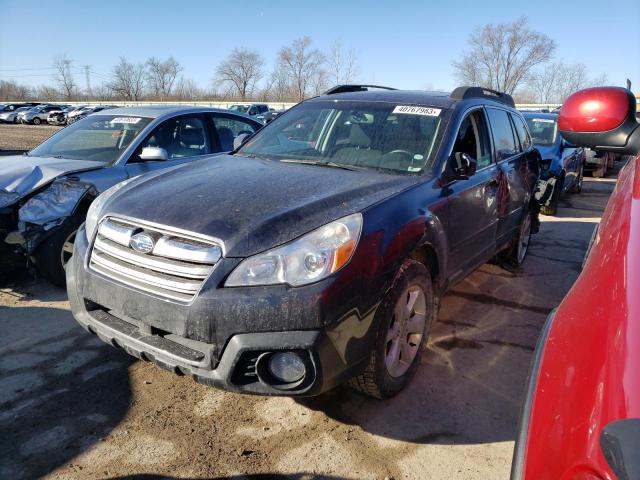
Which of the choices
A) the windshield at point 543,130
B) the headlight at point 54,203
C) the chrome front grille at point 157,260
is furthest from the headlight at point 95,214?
the windshield at point 543,130

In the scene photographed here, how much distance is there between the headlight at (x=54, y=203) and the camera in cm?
400

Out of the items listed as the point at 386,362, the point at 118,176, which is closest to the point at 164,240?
the point at 386,362

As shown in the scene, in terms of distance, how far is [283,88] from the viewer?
63938 mm

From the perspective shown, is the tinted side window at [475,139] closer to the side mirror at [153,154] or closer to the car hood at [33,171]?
the side mirror at [153,154]

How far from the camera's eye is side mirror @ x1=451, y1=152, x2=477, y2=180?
3.21 m

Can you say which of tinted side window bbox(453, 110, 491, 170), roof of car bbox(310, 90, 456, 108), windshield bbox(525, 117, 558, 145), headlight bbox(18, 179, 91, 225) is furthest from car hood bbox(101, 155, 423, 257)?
windshield bbox(525, 117, 558, 145)

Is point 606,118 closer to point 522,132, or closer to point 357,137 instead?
point 357,137

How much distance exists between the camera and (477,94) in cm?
398

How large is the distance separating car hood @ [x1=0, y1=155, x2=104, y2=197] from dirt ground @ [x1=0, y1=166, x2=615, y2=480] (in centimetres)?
118

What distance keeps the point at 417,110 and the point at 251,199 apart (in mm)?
1596

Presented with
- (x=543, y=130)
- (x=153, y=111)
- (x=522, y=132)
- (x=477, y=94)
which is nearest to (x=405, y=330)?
(x=477, y=94)

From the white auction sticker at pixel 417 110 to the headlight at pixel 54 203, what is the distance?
2.70 m

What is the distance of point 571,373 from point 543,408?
0.11m

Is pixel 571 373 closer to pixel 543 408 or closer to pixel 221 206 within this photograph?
pixel 543 408
